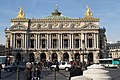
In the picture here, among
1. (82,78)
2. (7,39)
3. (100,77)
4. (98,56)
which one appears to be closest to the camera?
(82,78)

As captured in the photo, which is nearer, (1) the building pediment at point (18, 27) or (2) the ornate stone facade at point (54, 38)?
(2) the ornate stone facade at point (54, 38)

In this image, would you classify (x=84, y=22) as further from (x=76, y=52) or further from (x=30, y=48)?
(x=30, y=48)

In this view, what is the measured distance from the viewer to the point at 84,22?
110m

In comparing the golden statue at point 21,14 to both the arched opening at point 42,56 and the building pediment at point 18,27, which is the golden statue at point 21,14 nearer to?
the building pediment at point 18,27

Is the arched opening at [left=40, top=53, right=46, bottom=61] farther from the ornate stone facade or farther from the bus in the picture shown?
the bus

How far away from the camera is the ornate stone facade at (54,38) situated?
10781 cm

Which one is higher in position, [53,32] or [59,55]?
[53,32]

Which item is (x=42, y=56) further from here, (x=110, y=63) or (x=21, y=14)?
(x=110, y=63)

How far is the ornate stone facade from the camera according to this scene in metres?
108

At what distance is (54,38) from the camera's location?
361 ft

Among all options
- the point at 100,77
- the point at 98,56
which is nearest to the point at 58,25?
the point at 98,56

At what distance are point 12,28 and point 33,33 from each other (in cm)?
747

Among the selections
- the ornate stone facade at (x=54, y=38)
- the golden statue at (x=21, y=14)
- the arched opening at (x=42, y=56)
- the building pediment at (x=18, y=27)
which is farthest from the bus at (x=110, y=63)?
the golden statue at (x=21, y=14)

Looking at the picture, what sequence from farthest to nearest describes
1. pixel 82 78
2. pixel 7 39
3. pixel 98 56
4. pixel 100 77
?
pixel 7 39
pixel 98 56
pixel 100 77
pixel 82 78
